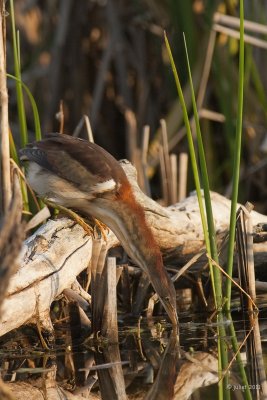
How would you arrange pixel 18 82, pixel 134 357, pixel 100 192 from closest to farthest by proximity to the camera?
pixel 134 357, pixel 100 192, pixel 18 82

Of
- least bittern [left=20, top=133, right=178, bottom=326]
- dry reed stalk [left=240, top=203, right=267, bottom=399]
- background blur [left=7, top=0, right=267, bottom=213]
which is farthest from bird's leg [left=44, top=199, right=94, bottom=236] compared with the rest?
background blur [left=7, top=0, right=267, bottom=213]

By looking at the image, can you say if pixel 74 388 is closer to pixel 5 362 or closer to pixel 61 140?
pixel 5 362

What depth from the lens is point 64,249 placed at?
4.58m

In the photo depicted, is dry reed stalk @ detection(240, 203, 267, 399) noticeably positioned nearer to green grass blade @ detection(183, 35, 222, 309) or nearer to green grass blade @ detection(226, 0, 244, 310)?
green grass blade @ detection(183, 35, 222, 309)

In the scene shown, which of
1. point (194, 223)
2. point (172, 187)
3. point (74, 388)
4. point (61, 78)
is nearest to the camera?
point (74, 388)

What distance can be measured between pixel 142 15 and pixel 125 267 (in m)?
3.27

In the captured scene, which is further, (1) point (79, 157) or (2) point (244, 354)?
(1) point (79, 157)

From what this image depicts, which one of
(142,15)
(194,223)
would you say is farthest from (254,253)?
(142,15)

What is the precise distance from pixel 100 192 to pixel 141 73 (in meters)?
3.49

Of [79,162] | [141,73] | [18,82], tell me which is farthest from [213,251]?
[141,73]

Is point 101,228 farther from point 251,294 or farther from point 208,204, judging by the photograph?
point 251,294

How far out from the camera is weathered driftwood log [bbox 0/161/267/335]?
416 centimetres

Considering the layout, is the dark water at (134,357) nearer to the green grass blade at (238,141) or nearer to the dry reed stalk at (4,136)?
the green grass blade at (238,141)

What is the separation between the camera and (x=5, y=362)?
14.1 feet
